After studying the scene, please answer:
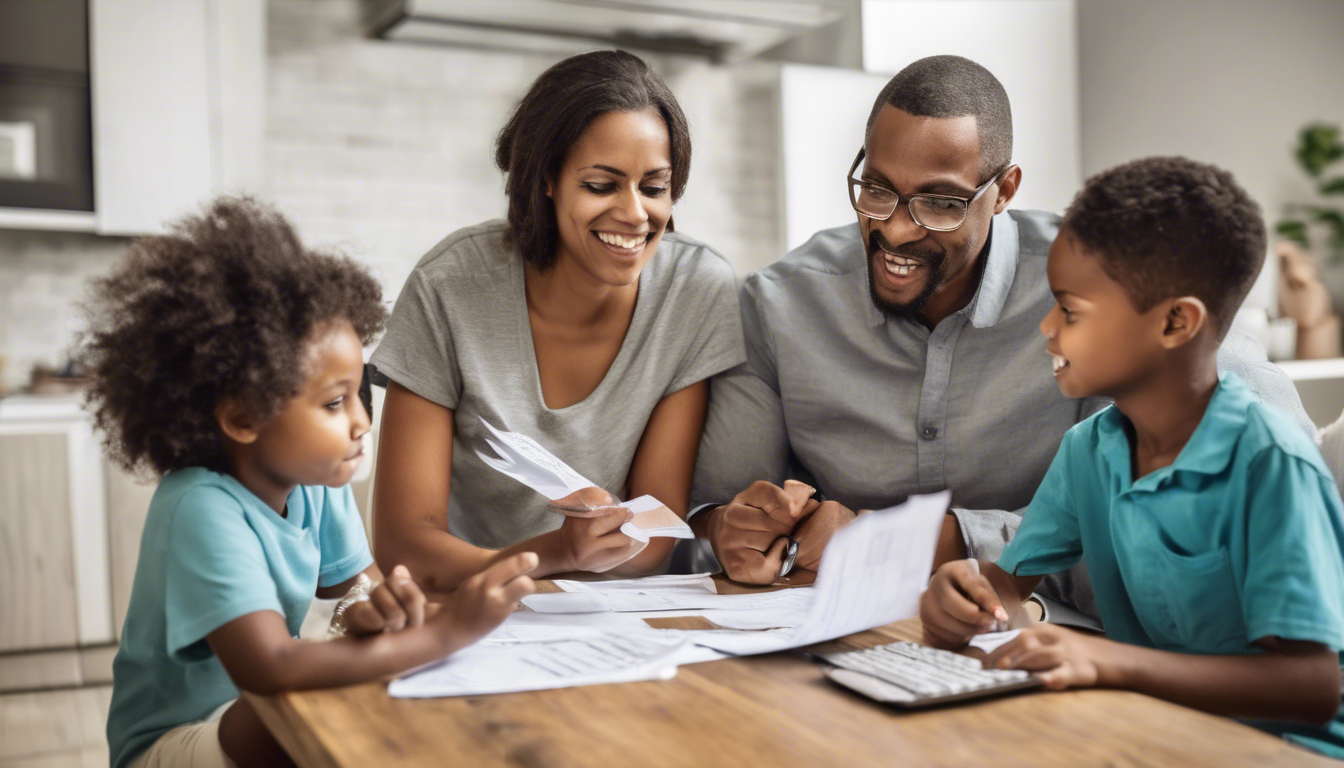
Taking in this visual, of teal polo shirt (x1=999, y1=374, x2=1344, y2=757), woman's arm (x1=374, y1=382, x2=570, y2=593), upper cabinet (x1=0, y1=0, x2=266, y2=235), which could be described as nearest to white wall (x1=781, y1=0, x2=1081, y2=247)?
upper cabinet (x1=0, y1=0, x2=266, y2=235)

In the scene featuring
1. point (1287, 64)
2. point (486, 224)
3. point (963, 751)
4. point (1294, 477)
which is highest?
point (1287, 64)

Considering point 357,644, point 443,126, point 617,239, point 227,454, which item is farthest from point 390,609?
point 443,126

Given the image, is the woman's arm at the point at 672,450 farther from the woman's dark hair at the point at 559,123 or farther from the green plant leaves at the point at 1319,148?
the green plant leaves at the point at 1319,148

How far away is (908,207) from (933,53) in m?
3.63

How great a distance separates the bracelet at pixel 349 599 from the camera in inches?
50.1

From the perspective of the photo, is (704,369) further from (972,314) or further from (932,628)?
(932,628)

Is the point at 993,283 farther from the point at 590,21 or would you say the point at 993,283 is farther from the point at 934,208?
the point at 590,21

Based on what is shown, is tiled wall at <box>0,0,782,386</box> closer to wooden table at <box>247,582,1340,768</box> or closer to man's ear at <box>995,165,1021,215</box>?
man's ear at <box>995,165,1021,215</box>

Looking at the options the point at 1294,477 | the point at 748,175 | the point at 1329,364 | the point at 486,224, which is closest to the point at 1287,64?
the point at 1329,364

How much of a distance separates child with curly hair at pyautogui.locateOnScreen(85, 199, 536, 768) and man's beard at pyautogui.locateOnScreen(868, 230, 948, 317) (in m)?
0.76

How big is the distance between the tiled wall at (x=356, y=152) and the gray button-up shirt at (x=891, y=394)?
8.43 feet

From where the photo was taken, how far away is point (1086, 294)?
3.44 ft

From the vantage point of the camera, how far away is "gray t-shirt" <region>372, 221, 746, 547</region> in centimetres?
165

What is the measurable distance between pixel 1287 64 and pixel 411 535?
397 cm
